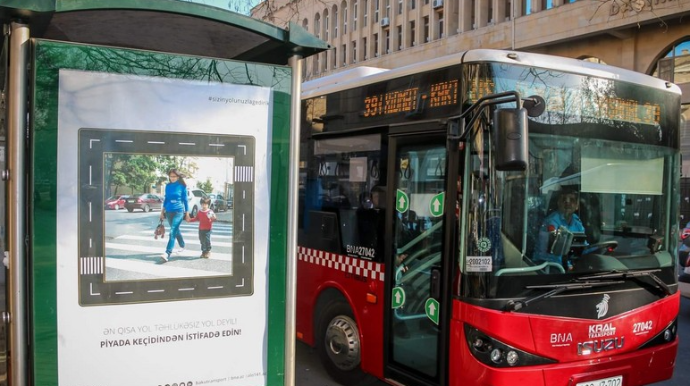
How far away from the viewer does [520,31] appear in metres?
29.3

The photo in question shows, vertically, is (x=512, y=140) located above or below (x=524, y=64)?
below

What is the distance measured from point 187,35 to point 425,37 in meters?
36.0

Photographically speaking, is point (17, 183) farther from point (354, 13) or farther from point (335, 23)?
point (335, 23)

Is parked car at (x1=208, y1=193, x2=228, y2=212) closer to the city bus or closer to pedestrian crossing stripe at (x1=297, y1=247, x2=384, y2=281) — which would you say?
the city bus

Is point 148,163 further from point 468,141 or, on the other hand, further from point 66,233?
point 468,141

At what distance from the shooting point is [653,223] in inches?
187

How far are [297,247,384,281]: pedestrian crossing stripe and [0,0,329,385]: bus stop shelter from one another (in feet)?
5.25

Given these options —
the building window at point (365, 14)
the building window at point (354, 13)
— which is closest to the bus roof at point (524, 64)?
the building window at point (365, 14)

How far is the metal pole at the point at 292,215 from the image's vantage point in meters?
3.55

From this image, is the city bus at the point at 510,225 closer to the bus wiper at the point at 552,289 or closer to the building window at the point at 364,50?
the bus wiper at the point at 552,289

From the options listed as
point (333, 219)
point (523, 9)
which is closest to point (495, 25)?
point (523, 9)

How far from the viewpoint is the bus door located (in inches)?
176

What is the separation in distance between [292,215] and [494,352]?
171 centimetres

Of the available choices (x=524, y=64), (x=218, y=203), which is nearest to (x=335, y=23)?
(x=524, y=64)
